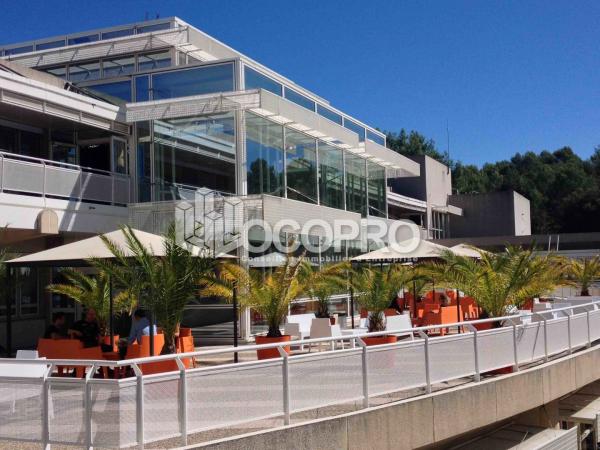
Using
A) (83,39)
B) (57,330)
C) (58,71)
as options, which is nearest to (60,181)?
(57,330)

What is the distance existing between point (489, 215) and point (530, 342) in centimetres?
3823

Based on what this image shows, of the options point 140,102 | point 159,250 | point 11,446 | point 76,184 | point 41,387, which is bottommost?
point 11,446

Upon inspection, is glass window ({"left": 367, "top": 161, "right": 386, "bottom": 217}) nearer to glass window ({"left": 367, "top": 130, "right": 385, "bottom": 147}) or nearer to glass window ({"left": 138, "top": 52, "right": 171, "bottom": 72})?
glass window ({"left": 367, "top": 130, "right": 385, "bottom": 147})

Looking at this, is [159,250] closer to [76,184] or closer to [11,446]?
[11,446]

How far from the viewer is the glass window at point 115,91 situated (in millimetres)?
21109

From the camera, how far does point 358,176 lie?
27.4m

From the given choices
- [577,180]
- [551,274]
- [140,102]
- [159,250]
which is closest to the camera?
[159,250]

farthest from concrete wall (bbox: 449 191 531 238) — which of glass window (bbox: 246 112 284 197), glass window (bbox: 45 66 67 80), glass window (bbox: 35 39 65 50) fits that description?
glass window (bbox: 45 66 67 80)

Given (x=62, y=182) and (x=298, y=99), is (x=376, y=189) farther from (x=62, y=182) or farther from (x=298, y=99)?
(x=62, y=182)

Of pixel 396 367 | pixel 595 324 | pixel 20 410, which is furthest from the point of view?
pixel 595 324

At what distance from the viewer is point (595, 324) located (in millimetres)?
16078

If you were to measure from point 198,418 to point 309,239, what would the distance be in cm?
1502

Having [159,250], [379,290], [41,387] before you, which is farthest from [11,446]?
[379,290]

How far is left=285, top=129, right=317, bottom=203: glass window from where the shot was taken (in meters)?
21.7
